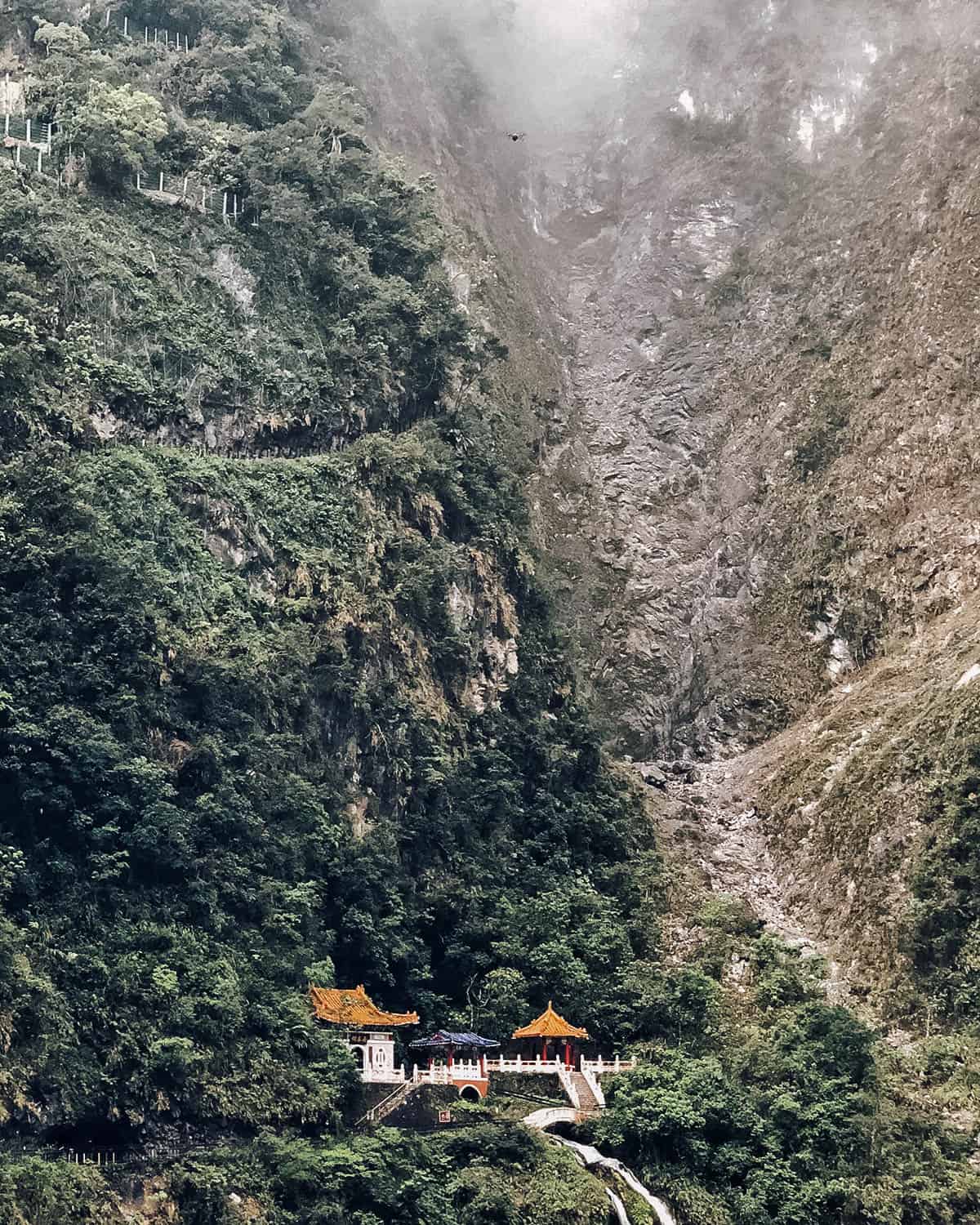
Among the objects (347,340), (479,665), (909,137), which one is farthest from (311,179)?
(909,137)

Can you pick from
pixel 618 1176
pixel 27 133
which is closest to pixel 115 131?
pixel 27 133

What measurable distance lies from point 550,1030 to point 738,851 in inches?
387

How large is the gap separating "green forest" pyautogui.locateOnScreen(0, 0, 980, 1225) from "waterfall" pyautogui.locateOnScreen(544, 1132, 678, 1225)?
0.44 meters

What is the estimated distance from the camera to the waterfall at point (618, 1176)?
5656cm

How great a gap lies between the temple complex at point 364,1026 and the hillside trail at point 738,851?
421 inches

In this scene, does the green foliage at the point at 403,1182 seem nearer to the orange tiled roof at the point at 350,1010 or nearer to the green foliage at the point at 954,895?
the orange tiled roof at the point at 350,1010

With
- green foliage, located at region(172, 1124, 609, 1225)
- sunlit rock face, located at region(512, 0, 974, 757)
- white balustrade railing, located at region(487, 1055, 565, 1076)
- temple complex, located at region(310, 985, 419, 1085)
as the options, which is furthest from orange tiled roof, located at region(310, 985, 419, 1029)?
sunlit rock face, located at region(512, 0, 974, 757)

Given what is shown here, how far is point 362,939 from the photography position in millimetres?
61844

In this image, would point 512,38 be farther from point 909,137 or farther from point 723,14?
point 909,137

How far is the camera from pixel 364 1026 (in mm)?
59438

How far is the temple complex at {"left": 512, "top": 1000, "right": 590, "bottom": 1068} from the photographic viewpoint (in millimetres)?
60750

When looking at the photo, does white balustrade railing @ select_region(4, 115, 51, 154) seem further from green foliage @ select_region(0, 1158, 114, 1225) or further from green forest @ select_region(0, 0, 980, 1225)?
green foliage @ select_region(0, 1158, 114, 1225)

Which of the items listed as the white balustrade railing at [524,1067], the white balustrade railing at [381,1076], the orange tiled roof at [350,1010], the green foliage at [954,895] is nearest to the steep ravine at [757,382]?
the green foliage at [954,895]

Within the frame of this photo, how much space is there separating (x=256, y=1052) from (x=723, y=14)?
5002cm
